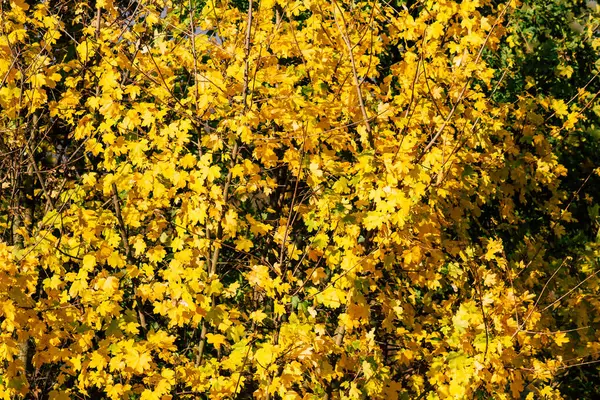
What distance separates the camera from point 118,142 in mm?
5277

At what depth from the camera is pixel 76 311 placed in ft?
15.9

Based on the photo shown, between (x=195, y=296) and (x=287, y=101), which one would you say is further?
(x=287, y=101)

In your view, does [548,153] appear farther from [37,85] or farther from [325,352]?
[37,85]

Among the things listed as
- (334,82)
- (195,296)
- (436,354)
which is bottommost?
(436,354)

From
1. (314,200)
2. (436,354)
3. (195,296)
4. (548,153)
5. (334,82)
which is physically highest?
(334,82)

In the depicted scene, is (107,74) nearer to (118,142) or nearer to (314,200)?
(118,142)

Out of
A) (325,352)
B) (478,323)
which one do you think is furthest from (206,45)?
(478,323)

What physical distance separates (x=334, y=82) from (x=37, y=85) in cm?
244

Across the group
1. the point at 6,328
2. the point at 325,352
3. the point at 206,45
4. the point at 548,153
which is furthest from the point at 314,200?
the point at 548,153

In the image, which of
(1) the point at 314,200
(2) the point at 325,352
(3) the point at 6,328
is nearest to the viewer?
(3) the point at 6,328

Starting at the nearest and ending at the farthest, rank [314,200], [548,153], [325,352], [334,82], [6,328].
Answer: [6,328], [325,352], [314,200], [334,82], [548,153]

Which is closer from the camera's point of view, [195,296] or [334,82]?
[195,296]

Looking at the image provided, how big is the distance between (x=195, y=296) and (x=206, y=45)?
77.6 inches

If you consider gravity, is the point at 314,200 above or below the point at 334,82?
below
